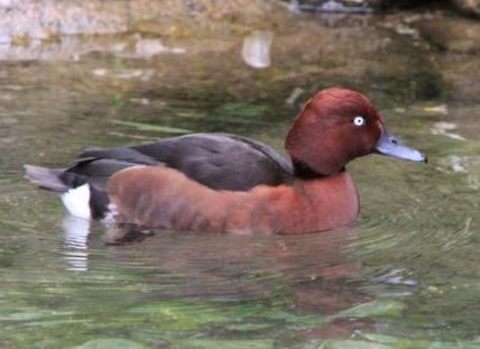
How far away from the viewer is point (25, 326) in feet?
19.1

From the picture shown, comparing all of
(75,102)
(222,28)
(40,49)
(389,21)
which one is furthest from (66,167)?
(389,21)

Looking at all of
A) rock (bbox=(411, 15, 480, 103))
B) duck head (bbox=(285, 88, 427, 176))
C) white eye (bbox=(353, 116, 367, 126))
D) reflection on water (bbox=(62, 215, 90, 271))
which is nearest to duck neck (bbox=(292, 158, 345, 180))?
duck head (bbox=(285, 88, 427, 176))

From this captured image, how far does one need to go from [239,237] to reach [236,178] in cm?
31

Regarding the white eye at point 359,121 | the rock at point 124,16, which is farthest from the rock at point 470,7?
the white eye at point 359,121

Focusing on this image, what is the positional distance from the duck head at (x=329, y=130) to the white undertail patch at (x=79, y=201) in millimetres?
1083

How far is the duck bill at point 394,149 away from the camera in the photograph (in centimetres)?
785

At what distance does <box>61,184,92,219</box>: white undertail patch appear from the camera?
7.75m

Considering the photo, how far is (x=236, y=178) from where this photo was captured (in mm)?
7520

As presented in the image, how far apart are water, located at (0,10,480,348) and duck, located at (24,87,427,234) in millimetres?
117

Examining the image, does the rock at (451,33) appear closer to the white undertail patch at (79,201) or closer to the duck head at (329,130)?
the duck head at (329,130)

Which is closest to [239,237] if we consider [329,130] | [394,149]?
[329,130]

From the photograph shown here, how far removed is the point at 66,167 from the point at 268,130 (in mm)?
1494

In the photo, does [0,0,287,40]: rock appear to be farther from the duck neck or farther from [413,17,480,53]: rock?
the duck neck

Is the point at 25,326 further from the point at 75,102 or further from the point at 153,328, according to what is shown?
the point at 75,102
